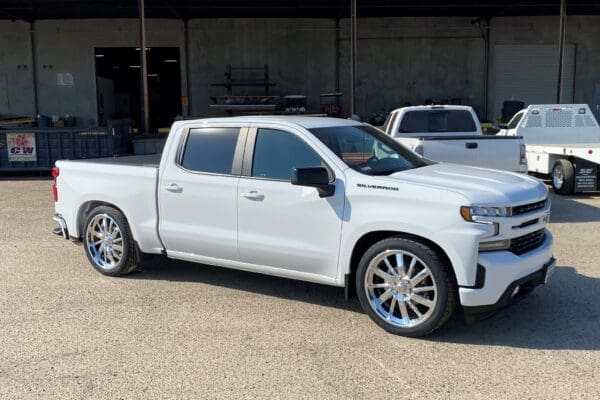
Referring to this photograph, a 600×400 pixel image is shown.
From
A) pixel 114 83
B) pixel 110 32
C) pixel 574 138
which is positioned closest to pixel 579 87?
pixel 574 138

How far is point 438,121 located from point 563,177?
3444mm

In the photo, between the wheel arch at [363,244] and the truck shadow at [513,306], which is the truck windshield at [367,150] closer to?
the wheel arch at [363,244]

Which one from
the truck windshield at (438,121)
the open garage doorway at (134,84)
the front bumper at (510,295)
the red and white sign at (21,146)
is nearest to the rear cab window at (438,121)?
the truck windshield at (438,121)

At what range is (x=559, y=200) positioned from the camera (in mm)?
11867

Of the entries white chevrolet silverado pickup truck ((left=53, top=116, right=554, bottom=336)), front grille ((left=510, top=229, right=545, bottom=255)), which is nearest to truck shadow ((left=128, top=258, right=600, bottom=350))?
white chevrolet silverado pickup truck ((left=53, top=116, right=554, bottom=336))

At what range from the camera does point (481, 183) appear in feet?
15.8

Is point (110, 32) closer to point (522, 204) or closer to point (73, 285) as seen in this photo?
point (73, 285)

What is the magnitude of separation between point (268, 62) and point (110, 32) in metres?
7.00

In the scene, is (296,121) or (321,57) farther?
(321,57)

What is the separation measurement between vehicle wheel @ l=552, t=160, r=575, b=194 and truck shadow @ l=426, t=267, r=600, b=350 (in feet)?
22.9

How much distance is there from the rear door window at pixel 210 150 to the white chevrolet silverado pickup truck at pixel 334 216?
1 centimetres

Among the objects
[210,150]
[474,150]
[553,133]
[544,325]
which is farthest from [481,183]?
[553,133]

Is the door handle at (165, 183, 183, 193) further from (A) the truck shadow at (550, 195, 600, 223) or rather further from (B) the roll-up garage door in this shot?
(B) the roll-up garage door

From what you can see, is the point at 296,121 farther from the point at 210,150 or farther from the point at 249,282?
the point at 249,282
